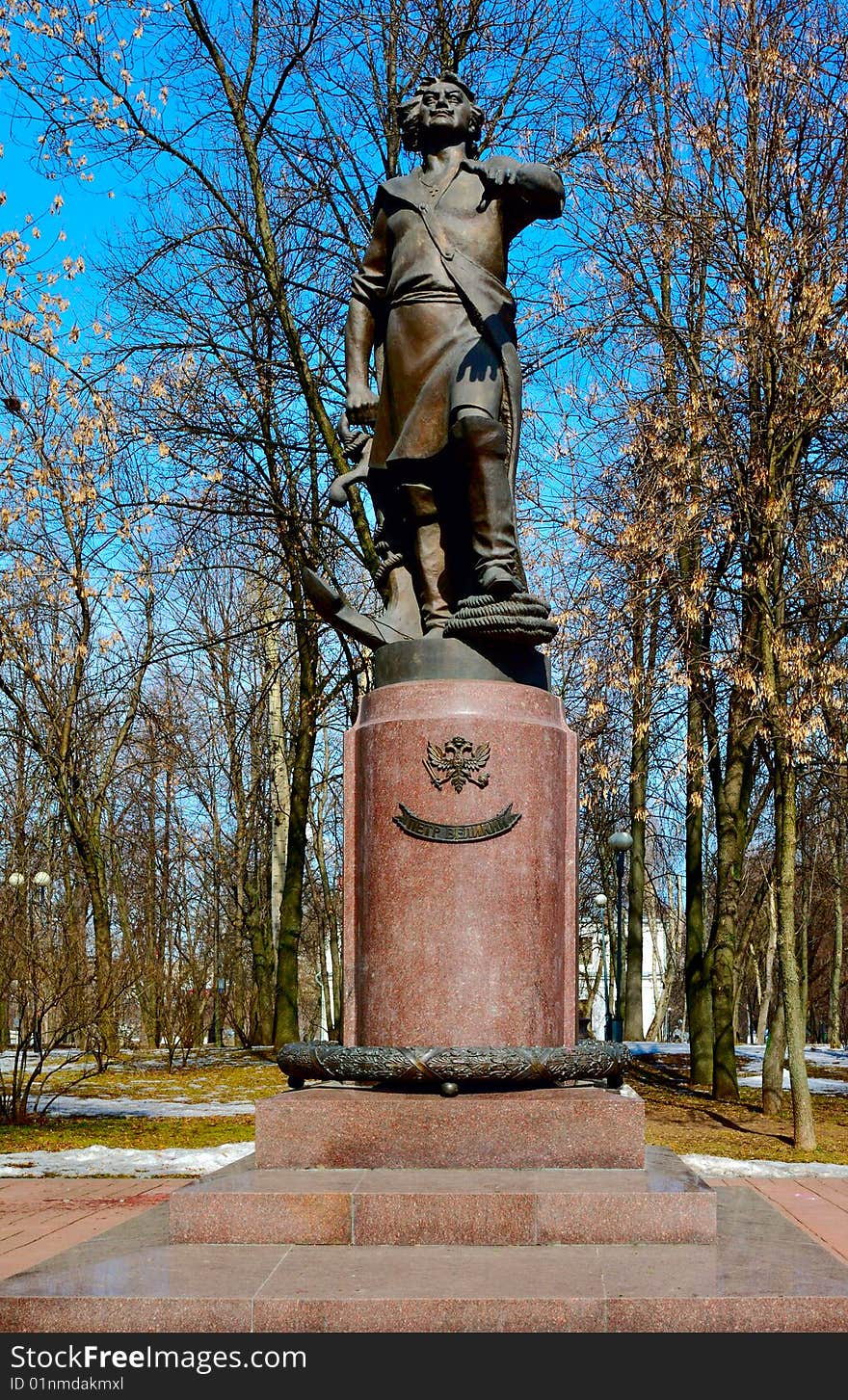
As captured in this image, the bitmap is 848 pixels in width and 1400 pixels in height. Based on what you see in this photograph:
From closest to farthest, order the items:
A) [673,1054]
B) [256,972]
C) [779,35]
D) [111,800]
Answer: [779,35]
[673,1054]
[256,972]
[111,800]

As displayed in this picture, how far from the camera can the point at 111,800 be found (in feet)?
108

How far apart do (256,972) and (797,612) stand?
18.2m

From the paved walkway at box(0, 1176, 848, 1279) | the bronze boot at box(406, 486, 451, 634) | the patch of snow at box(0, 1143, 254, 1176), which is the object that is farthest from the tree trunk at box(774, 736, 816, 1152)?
the bronze boot at box(406, 486, 451, 634)

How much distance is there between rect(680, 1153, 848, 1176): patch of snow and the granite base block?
5.10 m

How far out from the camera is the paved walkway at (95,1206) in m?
6.71

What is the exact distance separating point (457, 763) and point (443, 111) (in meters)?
3.19

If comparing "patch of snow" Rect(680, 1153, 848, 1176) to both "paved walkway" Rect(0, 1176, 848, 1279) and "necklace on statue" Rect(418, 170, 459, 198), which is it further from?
"necklace on statue" Rect(418, 170, 459, 198)

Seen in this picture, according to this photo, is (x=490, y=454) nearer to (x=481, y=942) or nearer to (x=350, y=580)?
(x=481, y=942)

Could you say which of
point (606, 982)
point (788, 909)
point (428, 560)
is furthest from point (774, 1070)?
point (606, 982)

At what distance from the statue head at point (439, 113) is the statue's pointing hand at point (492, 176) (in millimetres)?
238

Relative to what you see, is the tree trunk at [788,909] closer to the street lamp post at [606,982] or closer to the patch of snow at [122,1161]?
the street lamp post at [606,982]

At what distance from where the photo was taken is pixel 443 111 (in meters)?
7.00

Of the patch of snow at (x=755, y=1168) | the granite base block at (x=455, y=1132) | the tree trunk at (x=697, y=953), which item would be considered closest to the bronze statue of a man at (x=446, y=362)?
the granite base block at (x=455, y=1132)

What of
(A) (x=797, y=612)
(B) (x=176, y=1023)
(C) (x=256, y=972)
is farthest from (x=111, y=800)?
(A) (x=797, y=612)
